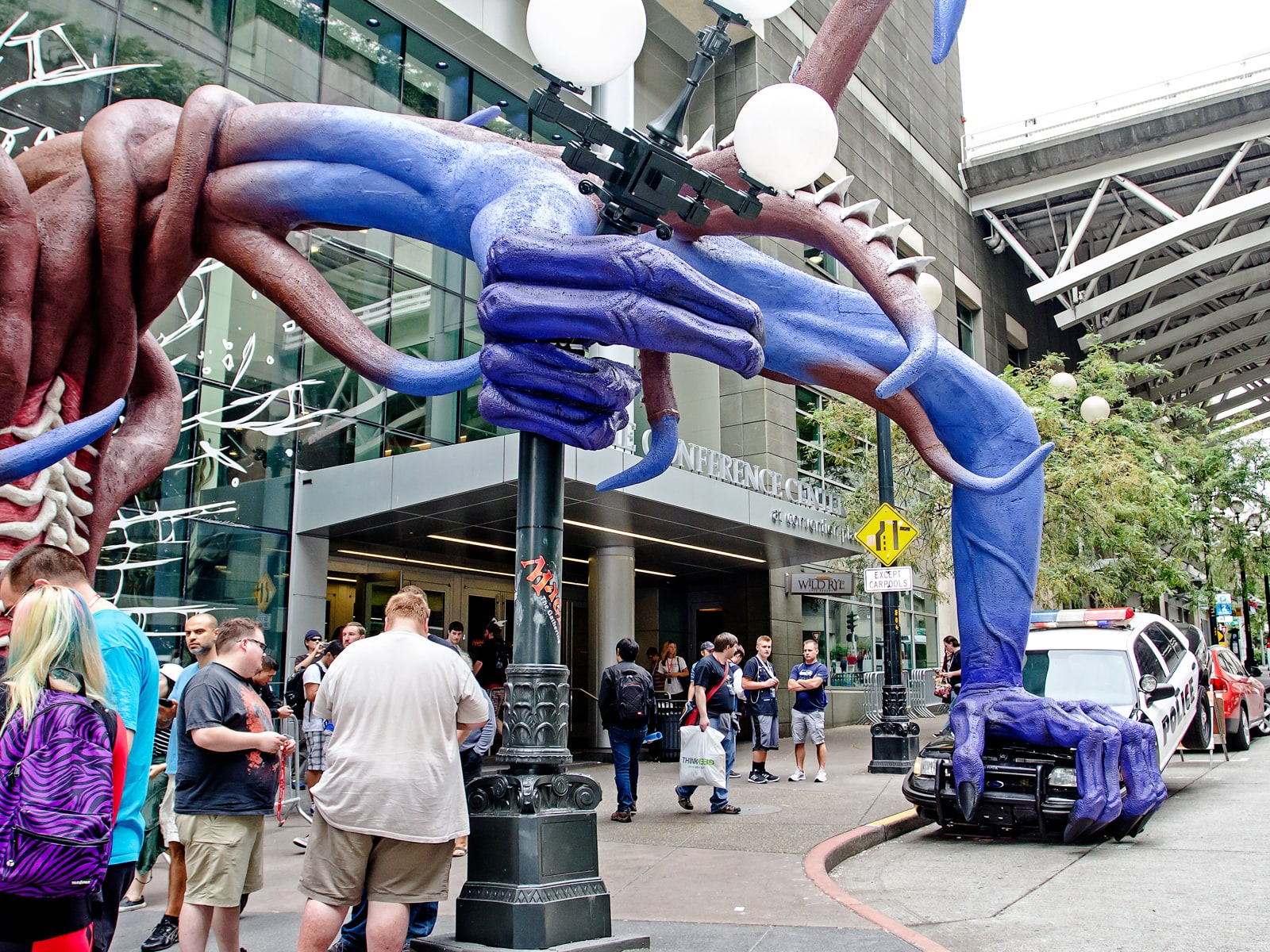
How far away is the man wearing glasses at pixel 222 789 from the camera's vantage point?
16.5 ft

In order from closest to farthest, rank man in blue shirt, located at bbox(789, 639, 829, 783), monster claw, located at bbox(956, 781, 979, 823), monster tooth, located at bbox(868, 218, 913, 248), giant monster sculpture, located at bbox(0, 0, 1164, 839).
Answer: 1. giant monster sculpture, located at bbox(0, 0, 1164, 839)
2. monster tooth, located at bbox(868, 218, 913, 248)
3. monster claw, located at bbox(956, 781, 979, 823)
4. man in blue shirt, located at bbox(789, 639, 829, 783)

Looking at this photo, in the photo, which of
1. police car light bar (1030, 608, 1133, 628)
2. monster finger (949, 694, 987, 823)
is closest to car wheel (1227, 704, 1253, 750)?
police car light bar (1030, 608, 1133, 628)

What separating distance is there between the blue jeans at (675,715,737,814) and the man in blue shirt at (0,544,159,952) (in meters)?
7.42

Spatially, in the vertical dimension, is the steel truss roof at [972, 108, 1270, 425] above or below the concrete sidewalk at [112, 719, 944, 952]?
above

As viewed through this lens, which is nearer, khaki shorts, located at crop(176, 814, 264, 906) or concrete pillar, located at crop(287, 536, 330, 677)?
khaki shorts, located at crop(176, 814, 264, 906)

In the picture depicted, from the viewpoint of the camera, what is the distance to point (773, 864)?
8.28m

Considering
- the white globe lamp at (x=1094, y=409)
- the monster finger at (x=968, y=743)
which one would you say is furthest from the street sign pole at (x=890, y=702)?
the white globe lamp at (x=1094, y=409)

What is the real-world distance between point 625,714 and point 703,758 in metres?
0.90

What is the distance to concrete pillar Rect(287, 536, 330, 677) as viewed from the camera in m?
15.9

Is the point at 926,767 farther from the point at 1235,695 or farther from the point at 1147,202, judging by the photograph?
the point at 1147,202

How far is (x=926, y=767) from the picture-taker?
9.80m

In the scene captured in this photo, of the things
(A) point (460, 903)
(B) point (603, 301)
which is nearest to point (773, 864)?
(A) point (460, 903)

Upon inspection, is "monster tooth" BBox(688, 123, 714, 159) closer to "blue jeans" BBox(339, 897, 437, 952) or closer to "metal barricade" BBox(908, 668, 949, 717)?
"blue jeans" BBox(339, 897, 437, 952)

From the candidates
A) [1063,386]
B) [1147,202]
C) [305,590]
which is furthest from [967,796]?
[1147,202]
